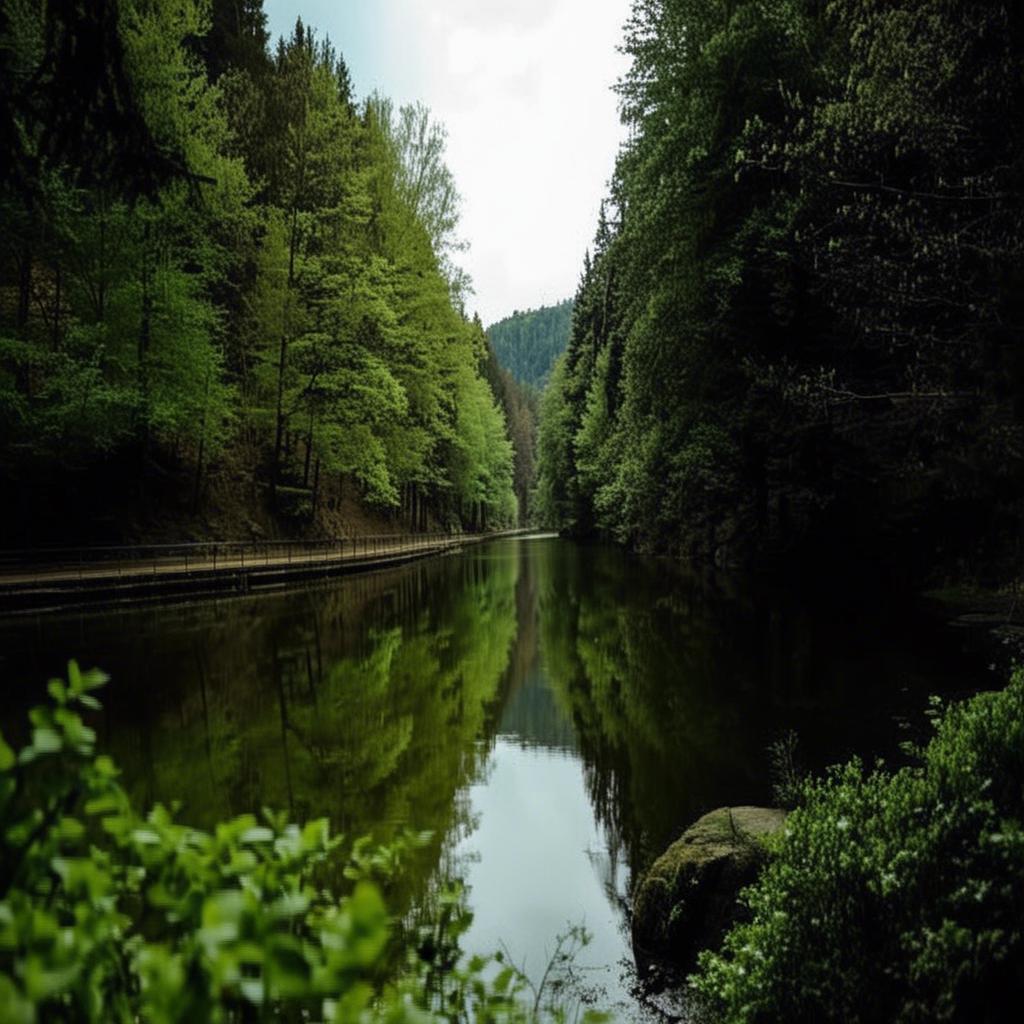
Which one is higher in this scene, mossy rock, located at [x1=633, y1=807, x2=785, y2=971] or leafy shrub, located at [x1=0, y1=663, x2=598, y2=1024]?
leafy shrub, located at [x1=0, y1=663, x2=598, y2=1024]

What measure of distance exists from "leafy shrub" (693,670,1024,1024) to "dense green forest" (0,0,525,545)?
20.9 ft

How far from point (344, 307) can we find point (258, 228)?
761cm

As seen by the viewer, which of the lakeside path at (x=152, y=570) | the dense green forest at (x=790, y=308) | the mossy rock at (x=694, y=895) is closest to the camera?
the mossy rock at (x=694, y=895)

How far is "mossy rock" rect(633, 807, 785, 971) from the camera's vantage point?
477 centimetres

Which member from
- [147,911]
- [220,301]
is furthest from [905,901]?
[220,301]

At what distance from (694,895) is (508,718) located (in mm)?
5624

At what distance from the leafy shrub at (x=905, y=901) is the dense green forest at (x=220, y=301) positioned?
251 inches

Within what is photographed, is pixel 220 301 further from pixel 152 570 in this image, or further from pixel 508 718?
pixel 508 718

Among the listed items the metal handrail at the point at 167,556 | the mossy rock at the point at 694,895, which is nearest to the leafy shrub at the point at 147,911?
the mossy rock at the point at 694,895

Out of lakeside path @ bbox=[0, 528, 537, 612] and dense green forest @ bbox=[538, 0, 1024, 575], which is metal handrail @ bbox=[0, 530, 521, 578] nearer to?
lakeside path @ bbox=[0, 528, 537, 612]

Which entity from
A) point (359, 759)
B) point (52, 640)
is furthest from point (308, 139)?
point (359, 759)

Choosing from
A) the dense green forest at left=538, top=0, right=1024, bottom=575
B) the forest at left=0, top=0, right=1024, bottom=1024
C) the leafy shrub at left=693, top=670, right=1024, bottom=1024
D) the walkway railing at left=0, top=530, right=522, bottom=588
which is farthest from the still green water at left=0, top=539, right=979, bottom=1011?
the dense green forest at left=538, top=0, right=1024, bottom=575

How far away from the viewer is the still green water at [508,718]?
6254 millimetres

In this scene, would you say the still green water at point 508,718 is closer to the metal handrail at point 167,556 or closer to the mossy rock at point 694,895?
the mossy rock at point 694,895
